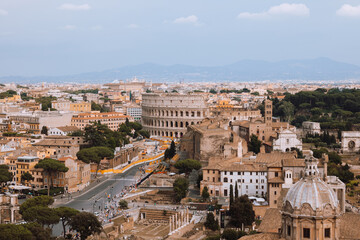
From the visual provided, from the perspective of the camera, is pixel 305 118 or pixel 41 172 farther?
pixel 305 118

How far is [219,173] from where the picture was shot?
31.1m

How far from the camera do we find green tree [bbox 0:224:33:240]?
70.7 feet

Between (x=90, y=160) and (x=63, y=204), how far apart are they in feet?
27.1

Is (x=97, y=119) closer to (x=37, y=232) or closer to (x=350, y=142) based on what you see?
(x=350, y=142)

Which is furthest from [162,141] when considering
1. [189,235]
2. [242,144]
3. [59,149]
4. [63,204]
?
[189,235]

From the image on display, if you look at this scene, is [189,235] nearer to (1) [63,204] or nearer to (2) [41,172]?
(1) [63,204]

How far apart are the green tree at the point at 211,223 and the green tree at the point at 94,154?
570 inches

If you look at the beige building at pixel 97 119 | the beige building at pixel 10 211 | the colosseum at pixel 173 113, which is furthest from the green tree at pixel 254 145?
the beige building at pixel 97 119

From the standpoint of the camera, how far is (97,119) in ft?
201

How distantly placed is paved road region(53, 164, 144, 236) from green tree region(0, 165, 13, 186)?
425 centimetres

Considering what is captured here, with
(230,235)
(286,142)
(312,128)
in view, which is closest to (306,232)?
(230,235)

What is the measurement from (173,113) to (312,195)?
4999 centimetres

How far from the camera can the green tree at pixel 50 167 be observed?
3462 centimetres

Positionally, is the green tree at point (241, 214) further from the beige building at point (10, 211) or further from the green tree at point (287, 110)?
the green tree at point (287, 110)
